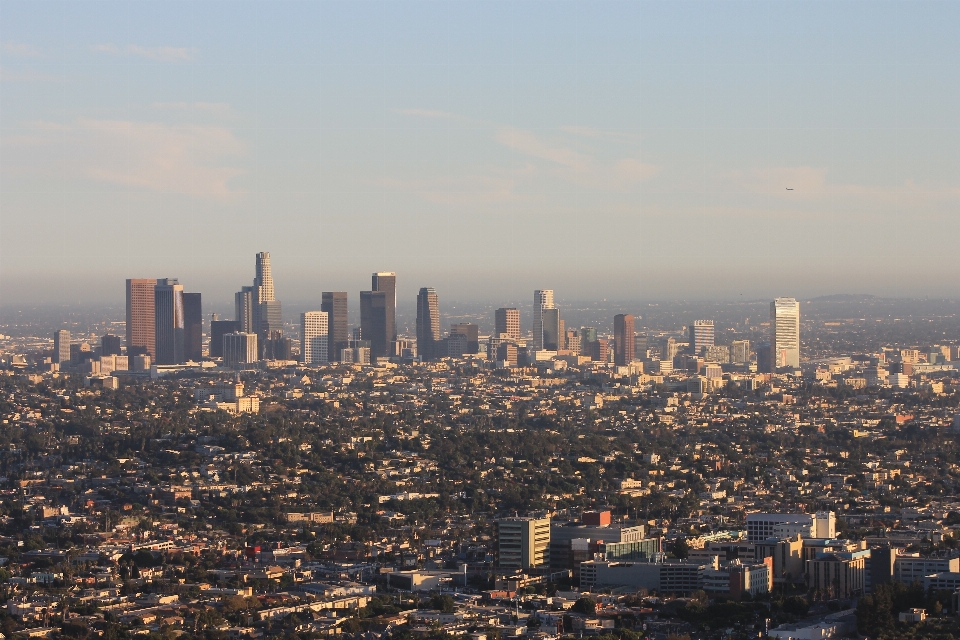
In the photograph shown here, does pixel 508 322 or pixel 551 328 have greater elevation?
pixel 508 322

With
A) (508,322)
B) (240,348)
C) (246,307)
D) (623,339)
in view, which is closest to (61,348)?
(240,348)

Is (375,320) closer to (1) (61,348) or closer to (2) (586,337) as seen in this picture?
(2) (586,337)

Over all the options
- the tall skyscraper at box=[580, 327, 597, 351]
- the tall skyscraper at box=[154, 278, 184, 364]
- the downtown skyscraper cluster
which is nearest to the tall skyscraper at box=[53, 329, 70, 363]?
the downtown skyscraper cluster

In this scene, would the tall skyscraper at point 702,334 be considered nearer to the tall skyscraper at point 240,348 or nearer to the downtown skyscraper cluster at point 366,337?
the downtown skyscraper cluster at point 366,337

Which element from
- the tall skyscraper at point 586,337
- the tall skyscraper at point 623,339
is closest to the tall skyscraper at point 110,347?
the tall skyscraper at point 623,339

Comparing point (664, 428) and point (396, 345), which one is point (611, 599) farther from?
point (396, 345)

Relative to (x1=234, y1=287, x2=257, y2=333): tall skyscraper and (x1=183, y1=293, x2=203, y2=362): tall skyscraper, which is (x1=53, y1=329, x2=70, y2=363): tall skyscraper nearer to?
(x1=183, y1=293, x2=203, y2=362): tall skyscraper
